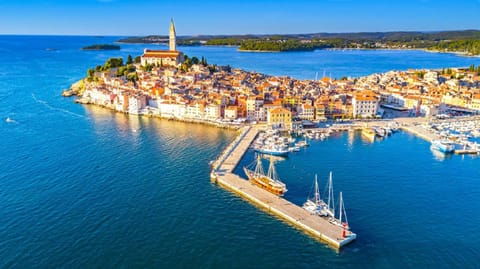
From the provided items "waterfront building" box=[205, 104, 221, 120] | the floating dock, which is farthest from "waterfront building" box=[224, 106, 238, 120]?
the floating dock

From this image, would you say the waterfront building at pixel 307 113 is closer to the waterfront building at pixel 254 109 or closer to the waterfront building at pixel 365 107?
the waterfront building at pixel 254 109

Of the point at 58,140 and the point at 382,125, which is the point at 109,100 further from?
the point at 382,125

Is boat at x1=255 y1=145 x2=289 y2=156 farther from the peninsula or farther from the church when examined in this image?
the church

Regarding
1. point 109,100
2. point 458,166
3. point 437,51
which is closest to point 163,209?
point 458,166

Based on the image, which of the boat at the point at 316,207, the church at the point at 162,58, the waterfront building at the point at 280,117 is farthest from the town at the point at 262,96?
the boat at the point at 316,207

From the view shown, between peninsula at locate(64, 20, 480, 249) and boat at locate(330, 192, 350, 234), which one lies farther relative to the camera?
peninsula at locate(64, 20, 480, 249)

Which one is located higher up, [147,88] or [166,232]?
[147,88]
